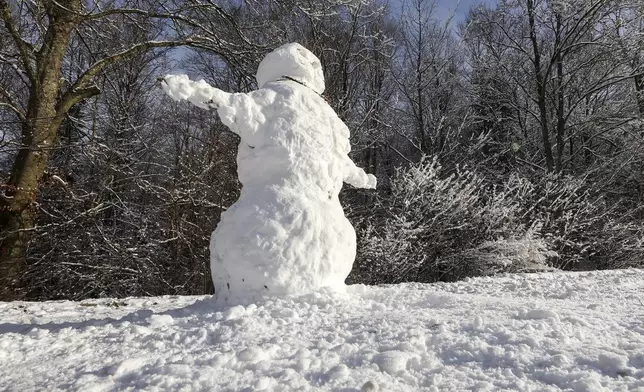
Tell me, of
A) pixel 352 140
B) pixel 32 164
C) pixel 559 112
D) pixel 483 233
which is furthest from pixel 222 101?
pixel 559 112

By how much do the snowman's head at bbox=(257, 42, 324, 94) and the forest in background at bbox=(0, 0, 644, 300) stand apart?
2777 millimetres

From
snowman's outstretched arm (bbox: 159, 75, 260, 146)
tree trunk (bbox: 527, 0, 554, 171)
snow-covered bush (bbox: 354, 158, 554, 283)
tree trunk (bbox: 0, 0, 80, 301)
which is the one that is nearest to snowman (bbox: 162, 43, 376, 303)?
snowman's outstretched arm (bbox: 159, 75, 260, 146)

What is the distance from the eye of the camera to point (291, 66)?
171 inches

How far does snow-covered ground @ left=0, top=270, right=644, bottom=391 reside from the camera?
84.1 inches

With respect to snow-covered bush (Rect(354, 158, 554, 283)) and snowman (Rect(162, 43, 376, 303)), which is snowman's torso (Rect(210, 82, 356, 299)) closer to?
snowman (Rect(162, 43, 376, 303))

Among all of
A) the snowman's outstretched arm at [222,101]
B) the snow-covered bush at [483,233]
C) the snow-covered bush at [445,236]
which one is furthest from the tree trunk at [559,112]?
the snowman's outstretched arm at [222,101]

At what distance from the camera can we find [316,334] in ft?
9.25

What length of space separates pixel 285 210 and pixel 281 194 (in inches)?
6.0

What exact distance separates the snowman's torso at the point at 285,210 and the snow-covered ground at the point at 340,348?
0.83ft

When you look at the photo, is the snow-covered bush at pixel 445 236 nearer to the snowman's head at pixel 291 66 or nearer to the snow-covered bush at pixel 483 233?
the snow-covered bush at pixel 483 233

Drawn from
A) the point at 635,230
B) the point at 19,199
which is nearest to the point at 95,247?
the point at 19,199

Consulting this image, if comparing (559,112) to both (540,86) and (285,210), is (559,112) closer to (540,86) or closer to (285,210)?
(540,86)

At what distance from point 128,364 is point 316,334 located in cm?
107

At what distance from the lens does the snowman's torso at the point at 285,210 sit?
141 inches
